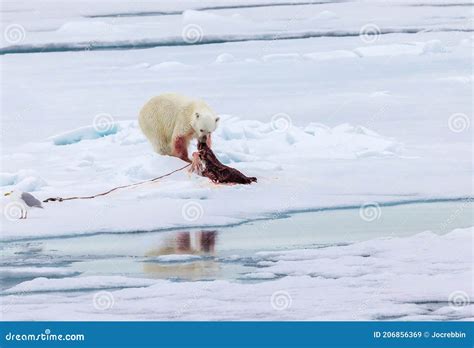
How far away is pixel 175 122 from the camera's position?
7188 millimetres

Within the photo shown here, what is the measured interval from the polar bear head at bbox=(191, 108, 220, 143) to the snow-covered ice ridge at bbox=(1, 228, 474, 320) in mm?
919

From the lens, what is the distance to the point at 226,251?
21.7ft
